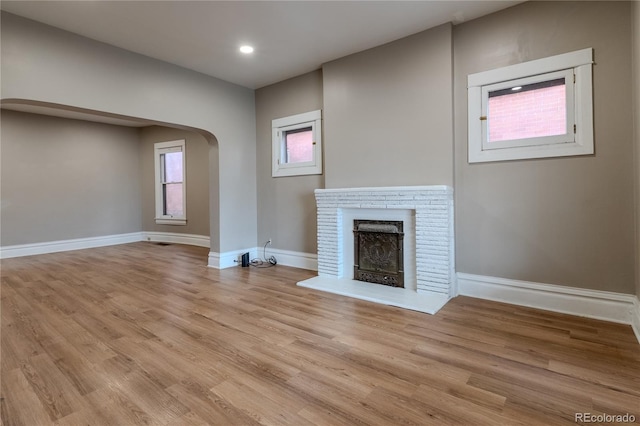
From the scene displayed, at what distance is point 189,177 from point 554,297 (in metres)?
6.39

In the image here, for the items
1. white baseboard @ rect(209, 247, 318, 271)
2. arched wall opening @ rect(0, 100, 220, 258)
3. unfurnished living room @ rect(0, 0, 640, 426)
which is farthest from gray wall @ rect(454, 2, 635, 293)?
arched wall opening @ rect(0, 100, 220, 258)

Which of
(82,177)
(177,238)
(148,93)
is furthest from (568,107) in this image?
(82,177)

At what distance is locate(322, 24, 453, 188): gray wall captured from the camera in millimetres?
3092

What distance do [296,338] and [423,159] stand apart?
2.18 metres

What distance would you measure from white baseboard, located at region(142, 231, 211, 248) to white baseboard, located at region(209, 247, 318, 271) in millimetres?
1817

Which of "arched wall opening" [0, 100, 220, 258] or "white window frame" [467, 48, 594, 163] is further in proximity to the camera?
"arched wall opening" [0, 100, 220, 258]

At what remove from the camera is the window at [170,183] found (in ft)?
22.0

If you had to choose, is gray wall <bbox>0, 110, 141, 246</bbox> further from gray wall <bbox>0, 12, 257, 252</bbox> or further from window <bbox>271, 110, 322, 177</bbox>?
window <bbox>271, 110, 322, 177</bbox>

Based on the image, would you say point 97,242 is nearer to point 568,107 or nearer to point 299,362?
point 299,362

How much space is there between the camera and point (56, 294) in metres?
3.29

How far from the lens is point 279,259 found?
4.69m

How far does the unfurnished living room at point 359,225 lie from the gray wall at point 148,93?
2 centimetres

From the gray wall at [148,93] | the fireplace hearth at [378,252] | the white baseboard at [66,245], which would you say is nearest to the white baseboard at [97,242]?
the white baseboard at [66,245]

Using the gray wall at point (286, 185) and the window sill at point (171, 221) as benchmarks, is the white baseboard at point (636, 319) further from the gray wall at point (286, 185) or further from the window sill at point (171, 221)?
the window sill at point (171, 221)
